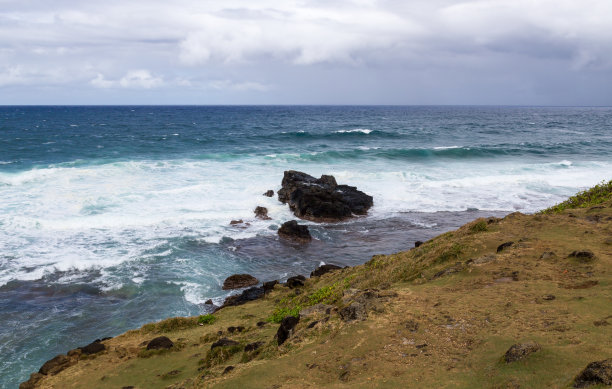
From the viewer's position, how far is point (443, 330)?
6930mm

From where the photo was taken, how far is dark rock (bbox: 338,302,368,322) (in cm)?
760

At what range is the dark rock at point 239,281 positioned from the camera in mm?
16422

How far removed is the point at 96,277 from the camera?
1725 centimetres

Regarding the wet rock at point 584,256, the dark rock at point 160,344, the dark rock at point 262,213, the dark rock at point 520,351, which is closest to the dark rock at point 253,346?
the dark rock at point 160,344

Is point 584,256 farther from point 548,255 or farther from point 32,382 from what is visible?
point 32,382

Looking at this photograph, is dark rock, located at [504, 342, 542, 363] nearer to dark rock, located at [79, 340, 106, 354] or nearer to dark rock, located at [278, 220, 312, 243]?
dark rock, located at [79, 340, 106, 354]

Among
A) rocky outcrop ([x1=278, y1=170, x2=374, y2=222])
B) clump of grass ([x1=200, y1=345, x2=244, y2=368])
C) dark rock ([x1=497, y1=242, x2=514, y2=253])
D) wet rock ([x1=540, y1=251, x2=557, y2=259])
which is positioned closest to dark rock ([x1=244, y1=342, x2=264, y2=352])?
clump of grass ([x1=200, y1=345, x2=244, y2=368])

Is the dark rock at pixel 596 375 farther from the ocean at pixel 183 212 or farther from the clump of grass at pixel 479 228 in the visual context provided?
the ocean at pixel 183 212

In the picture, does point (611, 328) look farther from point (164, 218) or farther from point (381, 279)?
point (164, 218)

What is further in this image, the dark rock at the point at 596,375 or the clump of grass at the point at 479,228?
the clump of grass at the point at 479,228

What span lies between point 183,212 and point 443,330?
21246 mm

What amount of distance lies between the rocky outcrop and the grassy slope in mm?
13859

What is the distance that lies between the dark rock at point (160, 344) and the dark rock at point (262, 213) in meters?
15.9

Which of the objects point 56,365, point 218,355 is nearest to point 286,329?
point 218,355
